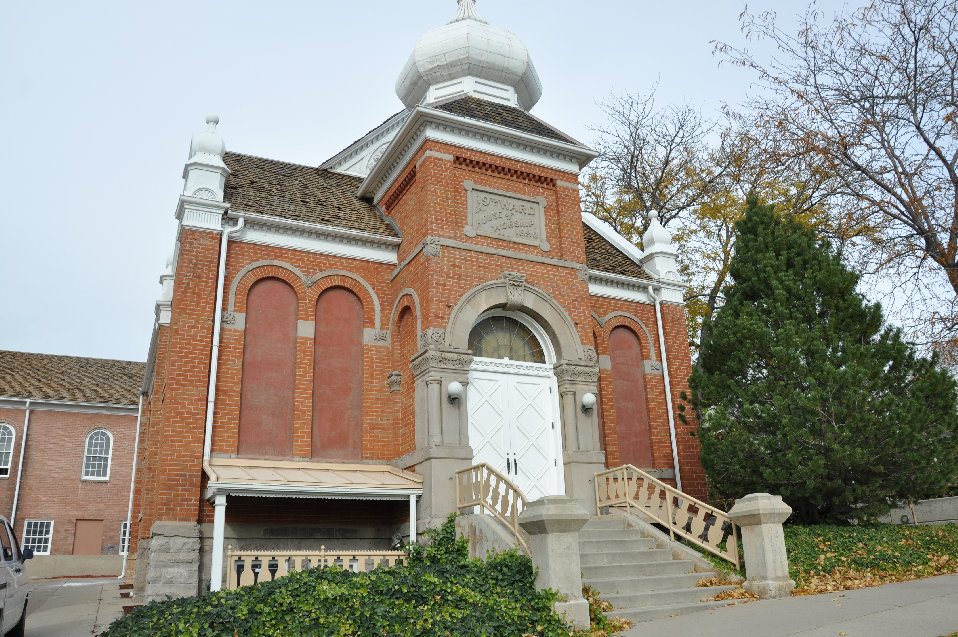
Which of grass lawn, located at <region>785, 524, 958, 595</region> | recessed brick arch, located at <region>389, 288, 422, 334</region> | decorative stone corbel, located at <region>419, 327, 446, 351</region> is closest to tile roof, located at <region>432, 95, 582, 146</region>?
recessed brick arch, located at <region>389, 288, 422, 334</region>

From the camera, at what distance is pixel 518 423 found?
45.3ft

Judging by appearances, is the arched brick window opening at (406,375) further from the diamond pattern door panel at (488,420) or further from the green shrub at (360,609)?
the green shrub at (360,609)

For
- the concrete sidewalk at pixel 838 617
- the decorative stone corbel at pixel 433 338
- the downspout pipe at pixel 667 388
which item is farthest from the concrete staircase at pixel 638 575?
the decorative stone corbel at pixel 433 338

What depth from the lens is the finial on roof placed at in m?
18.2

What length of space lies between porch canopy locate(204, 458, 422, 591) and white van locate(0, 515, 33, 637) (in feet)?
7.54

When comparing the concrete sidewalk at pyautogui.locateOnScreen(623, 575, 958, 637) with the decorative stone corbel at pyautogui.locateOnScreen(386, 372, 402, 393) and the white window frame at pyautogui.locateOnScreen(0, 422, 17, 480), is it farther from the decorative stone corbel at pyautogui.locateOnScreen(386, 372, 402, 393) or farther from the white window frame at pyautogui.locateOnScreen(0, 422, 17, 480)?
the white window frame at pyautogui.locateOnScreen(0, 422, 17, 480)

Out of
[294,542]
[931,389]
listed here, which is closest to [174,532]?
[294,542]

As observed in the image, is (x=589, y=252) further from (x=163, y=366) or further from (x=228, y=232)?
(x=163, y=366)

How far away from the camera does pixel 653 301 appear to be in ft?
57.0

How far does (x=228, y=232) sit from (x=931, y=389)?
40.7ft

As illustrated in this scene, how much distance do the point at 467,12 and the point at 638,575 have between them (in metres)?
13.8

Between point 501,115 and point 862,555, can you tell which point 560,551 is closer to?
point 862,555

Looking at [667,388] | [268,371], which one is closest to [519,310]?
[667,388]

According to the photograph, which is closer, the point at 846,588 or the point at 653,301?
the point at 846,588
